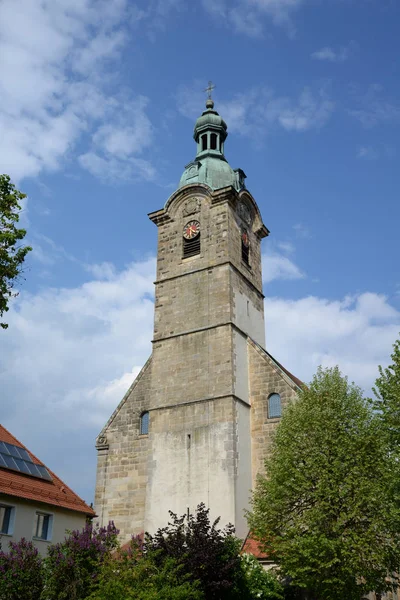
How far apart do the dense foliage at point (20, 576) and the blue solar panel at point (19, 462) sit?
7667 millimetres

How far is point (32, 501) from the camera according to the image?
24.9 metres

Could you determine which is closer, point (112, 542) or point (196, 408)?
point (112, 542)

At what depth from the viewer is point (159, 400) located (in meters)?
30.6

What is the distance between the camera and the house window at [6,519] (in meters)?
23.7

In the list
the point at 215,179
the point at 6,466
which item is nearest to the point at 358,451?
the point at 6,466

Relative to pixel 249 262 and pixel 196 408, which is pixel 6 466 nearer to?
pixel 196 408

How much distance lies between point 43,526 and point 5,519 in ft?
A: 7.30

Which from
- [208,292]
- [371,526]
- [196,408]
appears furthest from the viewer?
[208,292]

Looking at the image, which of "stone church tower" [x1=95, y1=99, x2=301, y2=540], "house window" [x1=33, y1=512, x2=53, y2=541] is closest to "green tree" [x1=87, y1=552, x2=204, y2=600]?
"house window" [x1=33, y1=512, x2=53, y2=541]

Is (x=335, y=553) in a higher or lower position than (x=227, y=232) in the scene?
lower

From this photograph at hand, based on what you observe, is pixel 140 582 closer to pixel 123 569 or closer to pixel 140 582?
pixel 140 582

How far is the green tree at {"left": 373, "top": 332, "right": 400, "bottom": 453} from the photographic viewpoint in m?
21.8

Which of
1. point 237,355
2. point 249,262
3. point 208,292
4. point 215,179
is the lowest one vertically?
point 237,355

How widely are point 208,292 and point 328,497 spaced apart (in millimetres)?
12924
